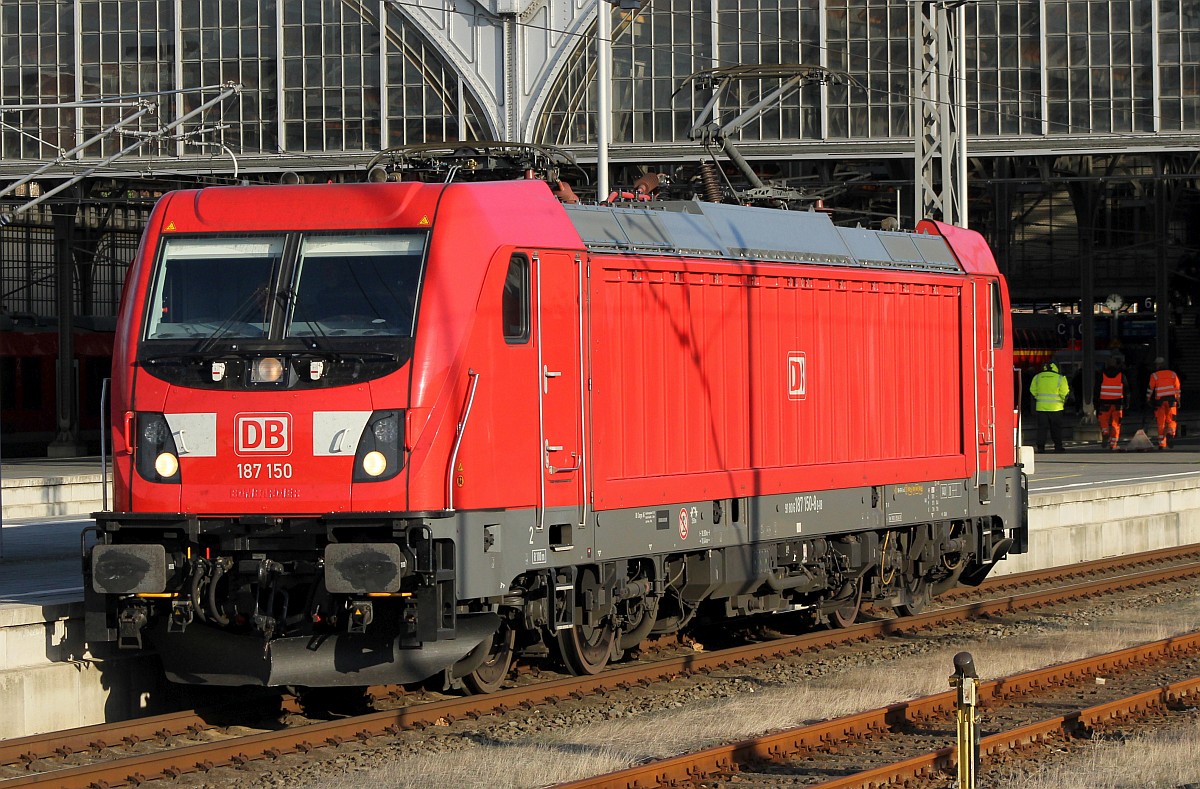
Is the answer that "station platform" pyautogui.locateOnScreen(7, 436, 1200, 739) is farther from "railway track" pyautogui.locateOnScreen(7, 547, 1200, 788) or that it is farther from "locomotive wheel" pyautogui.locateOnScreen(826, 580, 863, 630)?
"locomotive wheel" pyautogui.locateOnScreen(826, 580, 863, 630)

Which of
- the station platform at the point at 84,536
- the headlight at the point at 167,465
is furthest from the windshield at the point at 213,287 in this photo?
the station platform at the point at 84,536

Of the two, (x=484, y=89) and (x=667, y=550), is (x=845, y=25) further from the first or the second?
(x=667, y=550)

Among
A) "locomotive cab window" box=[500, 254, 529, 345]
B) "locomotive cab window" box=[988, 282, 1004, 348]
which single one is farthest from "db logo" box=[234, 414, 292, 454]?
"locomotive cab window" box=[988, 282, 1004, 348]

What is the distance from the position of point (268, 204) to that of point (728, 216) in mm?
4138

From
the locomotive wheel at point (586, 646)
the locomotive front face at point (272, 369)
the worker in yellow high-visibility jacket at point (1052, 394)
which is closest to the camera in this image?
the locomotive front face at point (272, 369)

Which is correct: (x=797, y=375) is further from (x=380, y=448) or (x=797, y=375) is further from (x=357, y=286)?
(x=380, y=448)

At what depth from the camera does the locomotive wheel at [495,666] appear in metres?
12.7

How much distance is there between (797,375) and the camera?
15.1 m

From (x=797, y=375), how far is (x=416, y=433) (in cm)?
493

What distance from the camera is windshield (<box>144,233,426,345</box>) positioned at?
37.7 ft

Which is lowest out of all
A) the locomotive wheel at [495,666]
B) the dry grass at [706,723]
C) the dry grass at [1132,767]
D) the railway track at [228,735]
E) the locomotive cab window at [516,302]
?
the dry grass at [1132,767]

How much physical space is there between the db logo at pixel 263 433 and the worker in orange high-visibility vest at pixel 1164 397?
28186mm

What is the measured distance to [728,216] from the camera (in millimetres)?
14523

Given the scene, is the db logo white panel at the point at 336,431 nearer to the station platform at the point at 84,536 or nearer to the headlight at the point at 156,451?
the headlight at the point at 156,451
